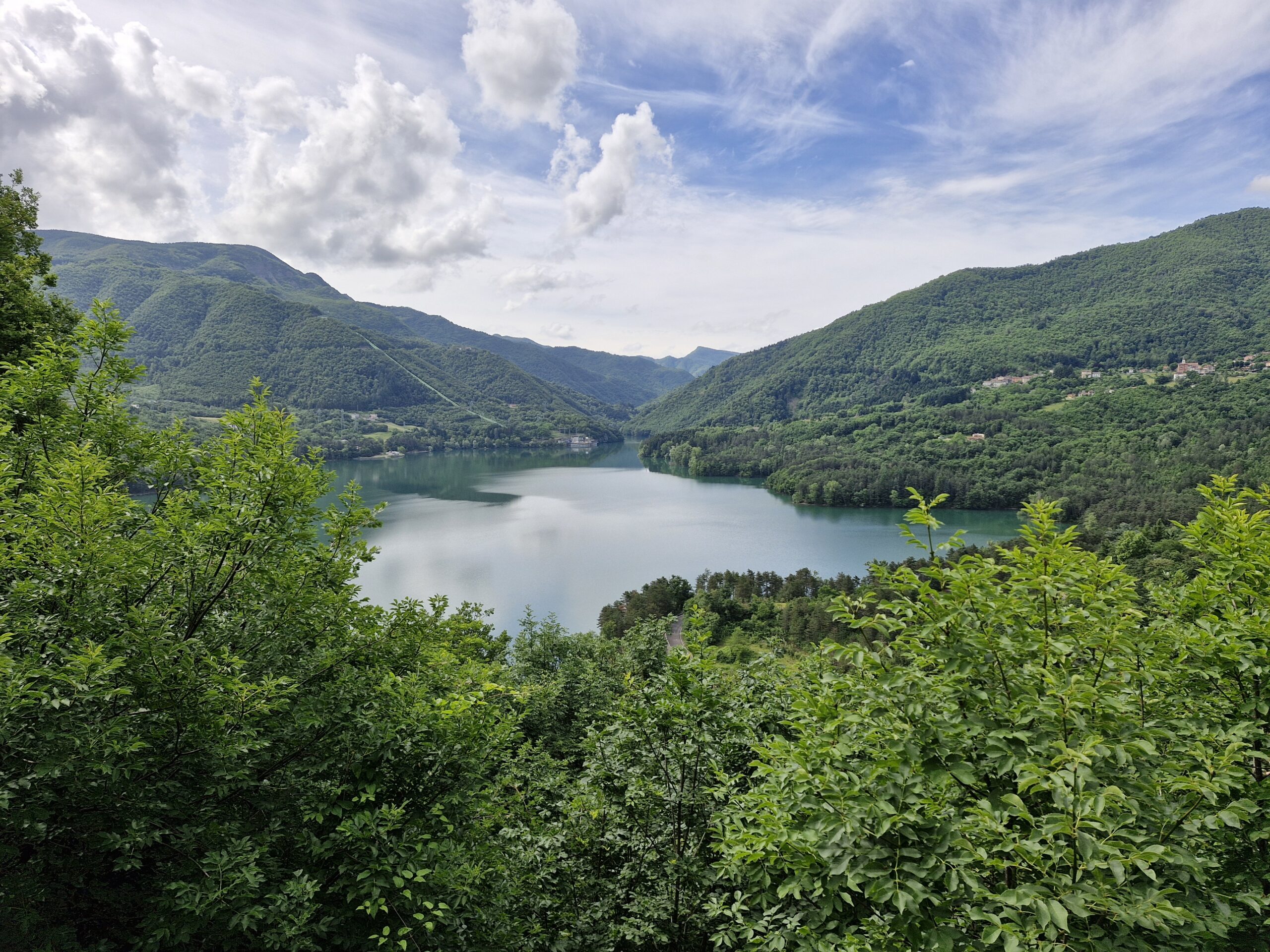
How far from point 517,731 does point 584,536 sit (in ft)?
190

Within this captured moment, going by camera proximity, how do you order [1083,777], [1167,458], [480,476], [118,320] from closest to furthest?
[1083,777] → [118,320] → [1167,458] → [480,476]

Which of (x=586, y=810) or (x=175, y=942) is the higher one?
(x=175, y=942)

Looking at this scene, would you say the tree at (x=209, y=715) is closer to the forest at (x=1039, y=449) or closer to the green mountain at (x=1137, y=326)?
the forest at (x=1039, y=449)

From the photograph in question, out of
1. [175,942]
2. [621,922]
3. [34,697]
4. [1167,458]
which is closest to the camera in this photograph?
[34,697]

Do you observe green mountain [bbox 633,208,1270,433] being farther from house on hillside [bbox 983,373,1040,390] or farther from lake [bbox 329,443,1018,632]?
lake [bbox 329,443,1018,632]

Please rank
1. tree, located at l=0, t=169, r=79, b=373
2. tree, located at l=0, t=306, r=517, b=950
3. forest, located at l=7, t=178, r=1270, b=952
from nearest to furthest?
forest, located at l=7, t=178, r=1270, b=952, tree, located at l=0, t=306, r=517, b=950, tree, located at l=0, t=169, r=79, b=373

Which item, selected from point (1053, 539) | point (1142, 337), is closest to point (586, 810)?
point (1053, 539)

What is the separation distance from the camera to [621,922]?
4707mm

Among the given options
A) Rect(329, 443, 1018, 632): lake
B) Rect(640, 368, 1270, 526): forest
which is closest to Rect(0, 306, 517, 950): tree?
Rect(329, 443, 1018, 632): lake

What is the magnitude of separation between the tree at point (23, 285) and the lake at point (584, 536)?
14949mm

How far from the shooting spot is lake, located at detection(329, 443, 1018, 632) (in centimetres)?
4422

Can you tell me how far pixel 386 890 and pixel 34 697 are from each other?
7.48 ft

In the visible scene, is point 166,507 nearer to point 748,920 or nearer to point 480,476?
point 748,920

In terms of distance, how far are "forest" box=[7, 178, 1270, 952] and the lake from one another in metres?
22.3
